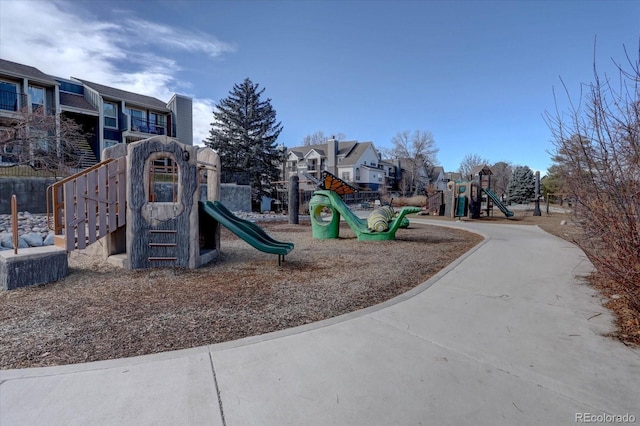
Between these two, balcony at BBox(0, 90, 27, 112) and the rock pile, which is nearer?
the rock pile

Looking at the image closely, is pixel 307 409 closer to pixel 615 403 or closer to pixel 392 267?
pixel 615 403

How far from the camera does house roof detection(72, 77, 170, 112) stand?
1029 inches

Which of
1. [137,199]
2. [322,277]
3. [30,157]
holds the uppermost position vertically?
[30,157]

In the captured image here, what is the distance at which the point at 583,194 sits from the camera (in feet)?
13.1

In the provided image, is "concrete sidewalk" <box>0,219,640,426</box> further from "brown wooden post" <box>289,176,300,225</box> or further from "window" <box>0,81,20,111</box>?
"window" <box>0,81,20,111</box>

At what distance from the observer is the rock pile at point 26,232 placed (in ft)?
24.1

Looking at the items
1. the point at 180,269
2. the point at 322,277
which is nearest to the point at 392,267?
the point at 322,277

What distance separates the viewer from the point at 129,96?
92.0 ft

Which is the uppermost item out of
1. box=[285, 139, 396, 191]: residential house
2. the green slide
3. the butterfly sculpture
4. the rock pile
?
box=[285, 139, 396, 191]: residential house

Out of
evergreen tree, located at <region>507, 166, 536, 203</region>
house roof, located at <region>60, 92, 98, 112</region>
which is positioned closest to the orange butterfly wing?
house roof, located at <region>60, 92, 98, 112</region>

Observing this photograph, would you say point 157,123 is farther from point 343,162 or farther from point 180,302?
point 180,302

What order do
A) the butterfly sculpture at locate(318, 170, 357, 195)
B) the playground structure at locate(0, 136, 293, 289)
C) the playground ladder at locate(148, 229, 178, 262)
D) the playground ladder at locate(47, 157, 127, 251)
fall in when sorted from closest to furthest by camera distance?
the playground ladder at locate(47, 157, 127, 251)
the playground structure at locate(0, 136, 293, 289)
the playground ladder at locate(148, 229, 178, 262)
the butterfly sculpture at locate(318, 170, 357, 195)

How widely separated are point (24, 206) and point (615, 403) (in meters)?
19.2

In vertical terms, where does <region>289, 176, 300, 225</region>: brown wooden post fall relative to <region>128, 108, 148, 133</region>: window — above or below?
below
